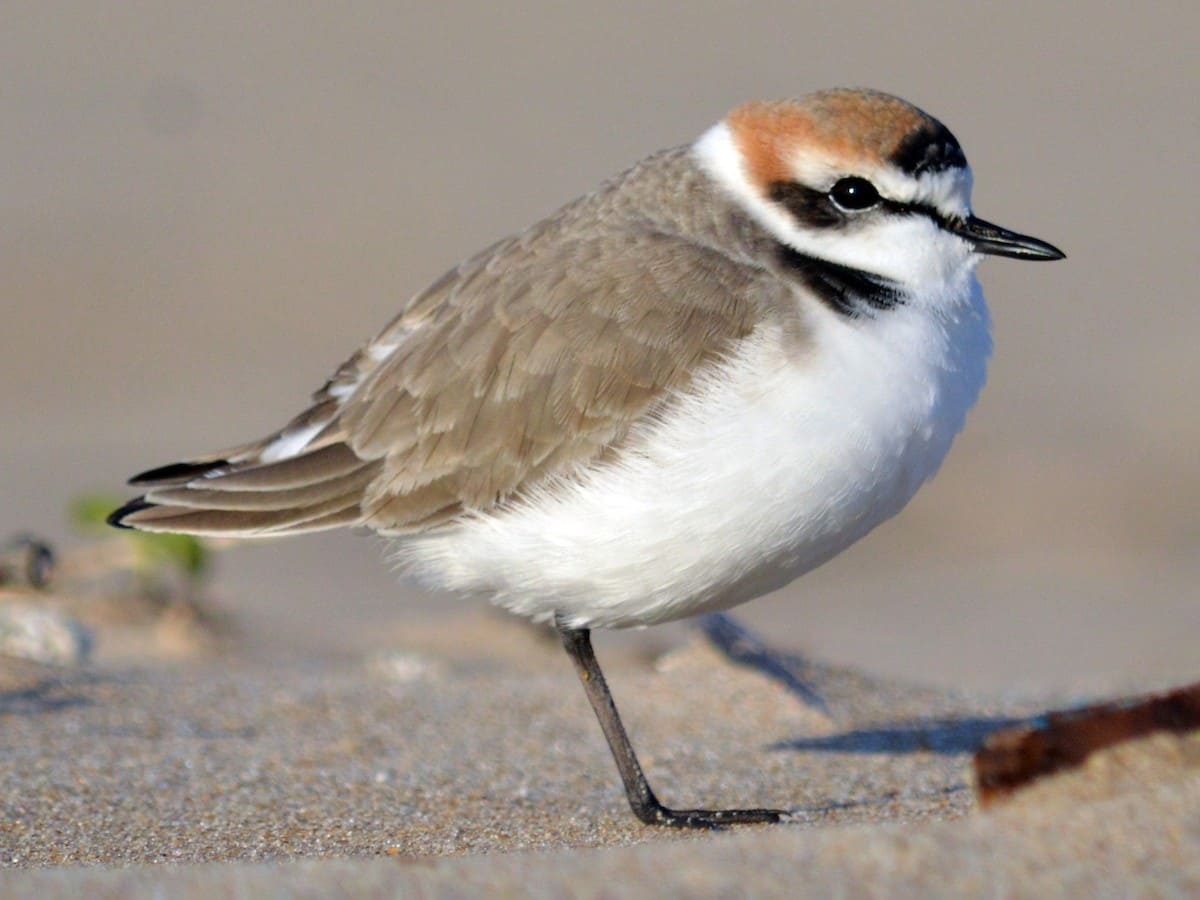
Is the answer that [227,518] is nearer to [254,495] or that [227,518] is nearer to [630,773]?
[254,495]

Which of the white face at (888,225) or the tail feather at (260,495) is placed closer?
the white face at (888,225)

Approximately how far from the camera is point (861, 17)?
1858 centimetres

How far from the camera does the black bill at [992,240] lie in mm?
4480

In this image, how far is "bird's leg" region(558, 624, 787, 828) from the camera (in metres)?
4.43

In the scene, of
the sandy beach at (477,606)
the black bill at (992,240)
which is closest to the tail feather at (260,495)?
the sandy beach at (477,606)

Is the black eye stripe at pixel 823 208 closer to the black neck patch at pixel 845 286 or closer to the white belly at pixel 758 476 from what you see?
the black neck patch at pixel 845 286

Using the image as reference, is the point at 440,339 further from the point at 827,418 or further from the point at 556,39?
the point at 556,39

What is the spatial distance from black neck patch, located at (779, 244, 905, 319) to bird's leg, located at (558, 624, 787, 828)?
1130mm

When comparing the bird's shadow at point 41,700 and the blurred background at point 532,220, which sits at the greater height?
the bird's shadow at point 41,700

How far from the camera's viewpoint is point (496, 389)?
4512 millimetres

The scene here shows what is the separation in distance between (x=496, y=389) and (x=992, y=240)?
1.32 meters

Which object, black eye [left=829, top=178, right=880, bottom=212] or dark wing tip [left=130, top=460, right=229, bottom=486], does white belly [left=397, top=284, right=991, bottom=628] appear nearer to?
black eye [left=829, top=178, right=880, bottom=212]

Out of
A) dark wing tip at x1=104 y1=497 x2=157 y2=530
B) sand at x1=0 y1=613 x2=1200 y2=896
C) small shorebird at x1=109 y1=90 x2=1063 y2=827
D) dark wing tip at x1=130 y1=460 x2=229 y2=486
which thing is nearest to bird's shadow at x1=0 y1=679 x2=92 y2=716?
sand at x1=0 y1=613 x2=1200 y2=896

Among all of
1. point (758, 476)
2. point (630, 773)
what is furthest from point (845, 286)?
point (630, 773)
